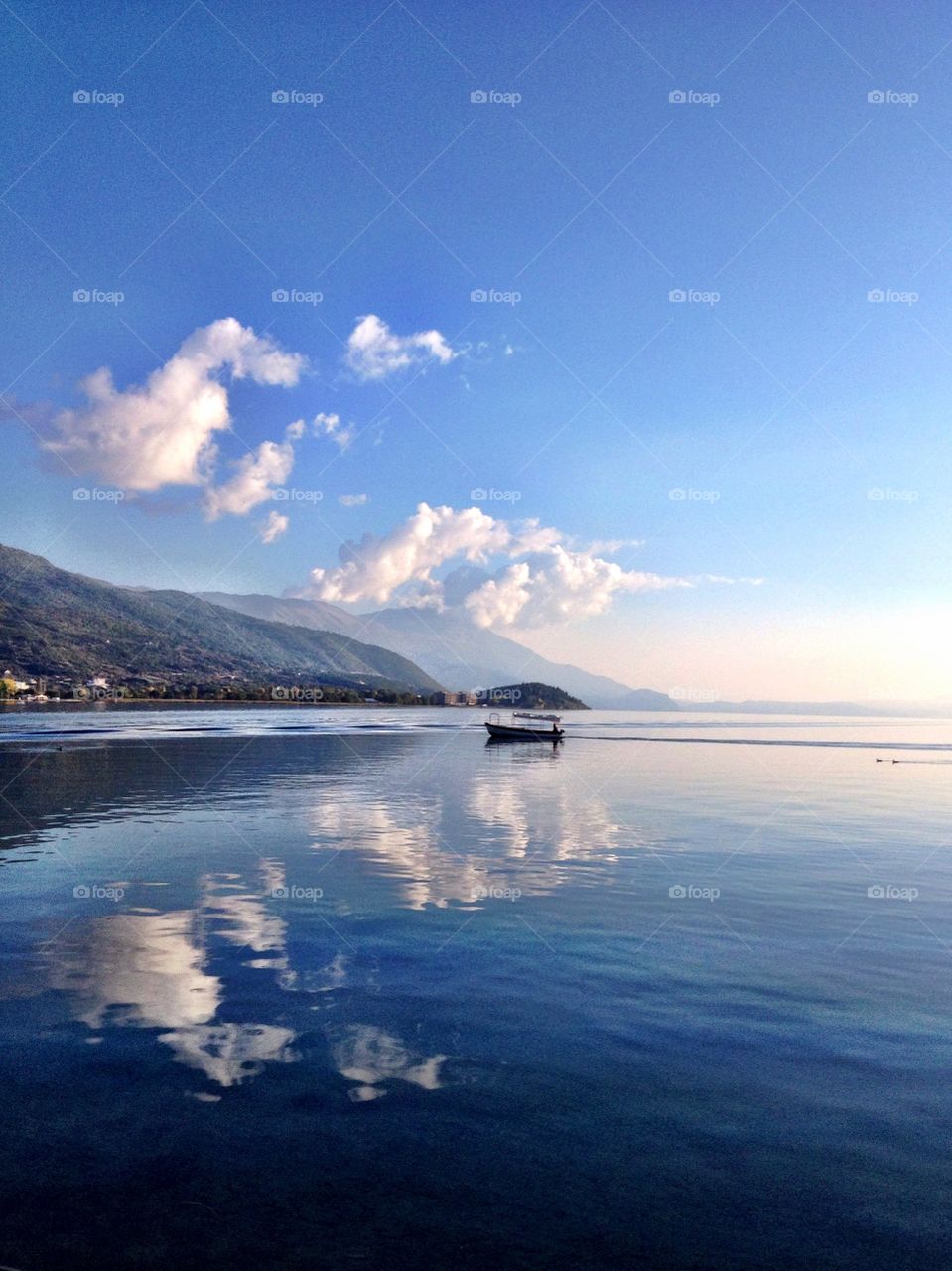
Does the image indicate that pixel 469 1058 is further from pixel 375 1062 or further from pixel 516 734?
pixel 516 734

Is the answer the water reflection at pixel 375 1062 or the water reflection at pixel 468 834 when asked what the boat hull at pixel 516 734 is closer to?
the water reflection at pixel 468 834

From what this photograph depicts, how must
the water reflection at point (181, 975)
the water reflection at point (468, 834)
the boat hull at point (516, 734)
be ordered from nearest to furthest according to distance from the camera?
the water reflection at point (181, 975), the water reflection at point (468, 834), the boat hull at point (516, 734)

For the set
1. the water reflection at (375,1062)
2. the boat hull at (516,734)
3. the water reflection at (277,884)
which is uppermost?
the water reflection at (375,1062)

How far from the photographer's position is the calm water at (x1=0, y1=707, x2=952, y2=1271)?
8.41 meters

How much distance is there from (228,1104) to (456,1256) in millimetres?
4013

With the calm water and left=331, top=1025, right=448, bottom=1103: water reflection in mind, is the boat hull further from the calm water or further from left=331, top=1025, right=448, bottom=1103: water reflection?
left=331, top=1025, right=448, bottom=1103: water reflection

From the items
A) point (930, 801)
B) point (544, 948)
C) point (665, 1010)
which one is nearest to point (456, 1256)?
point (665, 1010)

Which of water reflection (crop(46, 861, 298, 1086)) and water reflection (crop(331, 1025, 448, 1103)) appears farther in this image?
water reflection (crop(46, 861, 298, 1086))

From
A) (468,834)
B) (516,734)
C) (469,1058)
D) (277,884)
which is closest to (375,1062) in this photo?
(469,1058)

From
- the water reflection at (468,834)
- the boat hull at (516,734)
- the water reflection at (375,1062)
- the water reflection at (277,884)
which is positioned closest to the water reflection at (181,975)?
the water reflection at (277,884)

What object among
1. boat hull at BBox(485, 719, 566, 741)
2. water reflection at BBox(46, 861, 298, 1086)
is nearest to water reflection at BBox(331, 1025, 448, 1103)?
water reflection at BBox(46, 861, 298, 1086)

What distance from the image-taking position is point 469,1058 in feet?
40.3

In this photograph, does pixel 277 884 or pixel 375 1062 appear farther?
pixel 277 884

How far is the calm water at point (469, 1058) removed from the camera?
841 centimetres
